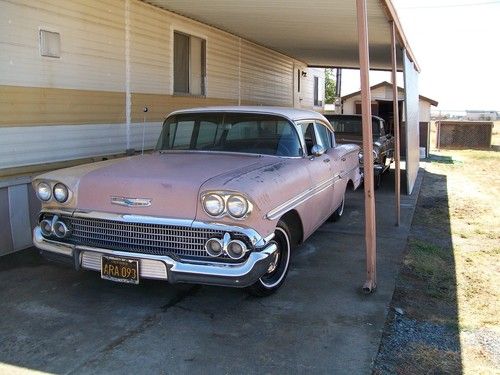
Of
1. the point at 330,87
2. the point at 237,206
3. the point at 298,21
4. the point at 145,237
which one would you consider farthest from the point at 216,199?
the point at 330,87

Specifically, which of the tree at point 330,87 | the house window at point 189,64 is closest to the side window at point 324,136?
the house window at point 189,64

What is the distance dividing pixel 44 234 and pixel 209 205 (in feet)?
4.94

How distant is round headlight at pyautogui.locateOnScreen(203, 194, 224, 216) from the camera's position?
3686 millimetres

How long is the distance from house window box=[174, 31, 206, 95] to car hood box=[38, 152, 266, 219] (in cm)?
468

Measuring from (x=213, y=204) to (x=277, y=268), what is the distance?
110 centimetres

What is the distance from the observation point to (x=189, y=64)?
923 cm

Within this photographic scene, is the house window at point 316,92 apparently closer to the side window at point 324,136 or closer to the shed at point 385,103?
the shed at point 385,103

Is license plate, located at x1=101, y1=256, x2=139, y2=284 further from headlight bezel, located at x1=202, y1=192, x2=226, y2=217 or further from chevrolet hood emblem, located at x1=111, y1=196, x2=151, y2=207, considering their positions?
headlight bezel, located at x1=202, y1=192, x2=226, y2=217

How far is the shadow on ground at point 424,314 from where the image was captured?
11.1ft

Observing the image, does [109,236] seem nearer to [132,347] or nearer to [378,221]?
[132,347]

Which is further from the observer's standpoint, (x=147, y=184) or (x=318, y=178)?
(x=318, y=178)

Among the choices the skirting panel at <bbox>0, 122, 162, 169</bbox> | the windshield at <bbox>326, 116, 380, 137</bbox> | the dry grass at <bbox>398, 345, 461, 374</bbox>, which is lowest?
the dry grass at <bbox>398, 345, 461, 374</bbox>

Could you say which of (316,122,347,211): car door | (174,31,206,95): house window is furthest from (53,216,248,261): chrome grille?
(174,31,206,95): house window

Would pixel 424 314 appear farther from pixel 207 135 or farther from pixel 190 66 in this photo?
pixel 190 66
